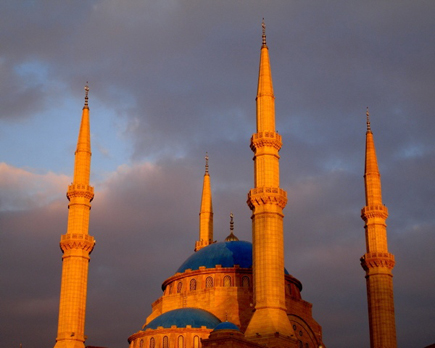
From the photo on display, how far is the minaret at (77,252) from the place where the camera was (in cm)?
4059

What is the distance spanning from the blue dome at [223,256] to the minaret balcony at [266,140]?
32.7 ft

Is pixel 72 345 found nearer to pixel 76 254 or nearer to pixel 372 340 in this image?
pixel 76 254

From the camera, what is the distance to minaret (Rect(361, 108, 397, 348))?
4431 cm

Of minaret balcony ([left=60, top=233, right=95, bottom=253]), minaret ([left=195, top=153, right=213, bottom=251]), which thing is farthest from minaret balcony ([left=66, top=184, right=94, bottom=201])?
minaret ([left=195, top=153, right=213, bottom=251])

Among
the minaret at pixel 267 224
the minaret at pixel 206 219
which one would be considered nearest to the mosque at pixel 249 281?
the minaret at pixel 267 224

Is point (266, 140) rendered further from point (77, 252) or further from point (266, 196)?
point (77, 252)

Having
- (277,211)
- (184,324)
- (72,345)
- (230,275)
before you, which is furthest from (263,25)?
(72,345)

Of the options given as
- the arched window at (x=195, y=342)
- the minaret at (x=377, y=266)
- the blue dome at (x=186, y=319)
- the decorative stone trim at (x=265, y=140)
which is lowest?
the arched window at (x=195, y=342)

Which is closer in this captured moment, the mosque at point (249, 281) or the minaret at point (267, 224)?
the minaret at point (267, 224)

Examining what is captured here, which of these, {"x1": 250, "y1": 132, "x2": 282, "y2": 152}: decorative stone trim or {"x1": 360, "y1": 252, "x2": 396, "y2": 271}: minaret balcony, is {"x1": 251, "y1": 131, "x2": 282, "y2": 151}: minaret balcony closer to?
{"x1": 250, "y1": 132, "x2": 282, "y2": 152}: decorative stone trim

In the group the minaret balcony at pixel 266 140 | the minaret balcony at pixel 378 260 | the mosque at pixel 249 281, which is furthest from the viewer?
the minaret balcony at pixel 378 260

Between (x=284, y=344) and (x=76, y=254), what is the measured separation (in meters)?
14.8

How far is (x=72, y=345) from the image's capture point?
1577 inches

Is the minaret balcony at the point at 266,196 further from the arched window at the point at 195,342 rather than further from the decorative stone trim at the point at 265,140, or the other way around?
the arched window at the point at 195,342
